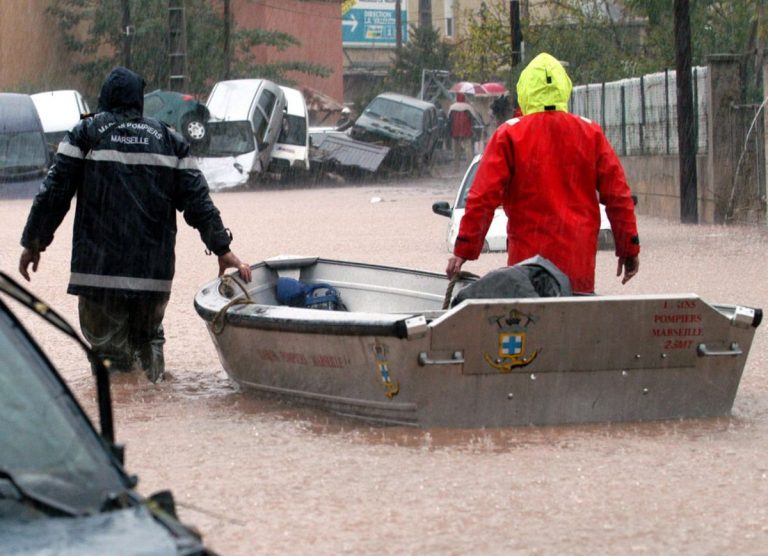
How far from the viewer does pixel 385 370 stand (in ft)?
23.3

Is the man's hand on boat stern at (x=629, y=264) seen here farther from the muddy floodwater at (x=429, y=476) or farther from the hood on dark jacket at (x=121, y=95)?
the hood on dark jacket at (x=121, y=95)

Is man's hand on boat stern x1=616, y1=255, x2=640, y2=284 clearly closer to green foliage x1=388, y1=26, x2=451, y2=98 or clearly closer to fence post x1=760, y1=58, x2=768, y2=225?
fence post x1=760, y1=58, x2=768, y2=225

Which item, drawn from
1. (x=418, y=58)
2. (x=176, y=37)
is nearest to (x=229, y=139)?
(x=176, y=37)

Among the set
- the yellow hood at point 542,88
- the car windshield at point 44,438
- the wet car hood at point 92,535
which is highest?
the yellow hood at point 542,88

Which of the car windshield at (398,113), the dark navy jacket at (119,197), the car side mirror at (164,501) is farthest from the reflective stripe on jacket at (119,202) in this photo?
the car windshield at (398,113)

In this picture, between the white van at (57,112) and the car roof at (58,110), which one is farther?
the car roof at (58,110)

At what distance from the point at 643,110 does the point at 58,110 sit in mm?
15748

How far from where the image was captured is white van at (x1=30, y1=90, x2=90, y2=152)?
116 feet

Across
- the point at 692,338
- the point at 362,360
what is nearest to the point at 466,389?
the point at 362,360

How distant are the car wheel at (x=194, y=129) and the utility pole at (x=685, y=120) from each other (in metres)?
14.9

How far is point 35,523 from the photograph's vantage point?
280cm

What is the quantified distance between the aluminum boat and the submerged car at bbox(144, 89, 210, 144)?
2668cm

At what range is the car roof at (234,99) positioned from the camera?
3525cm

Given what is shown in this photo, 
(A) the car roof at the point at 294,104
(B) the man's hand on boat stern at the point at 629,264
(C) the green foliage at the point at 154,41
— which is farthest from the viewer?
(C) the green foliage at the point at 154,41
